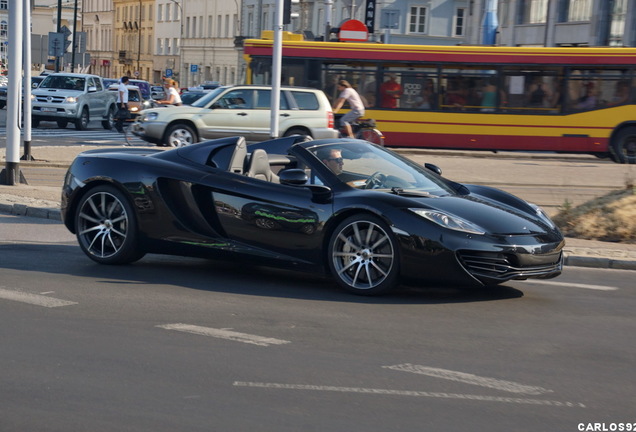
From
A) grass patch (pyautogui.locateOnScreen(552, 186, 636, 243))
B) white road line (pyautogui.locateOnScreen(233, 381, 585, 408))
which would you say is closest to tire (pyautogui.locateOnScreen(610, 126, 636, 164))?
grass patch (pyautogui.locateOnScreen(552, 186, 636, 243))

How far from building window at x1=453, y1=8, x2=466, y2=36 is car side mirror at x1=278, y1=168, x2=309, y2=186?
64556 millimetres

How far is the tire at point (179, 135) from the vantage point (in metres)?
23.8

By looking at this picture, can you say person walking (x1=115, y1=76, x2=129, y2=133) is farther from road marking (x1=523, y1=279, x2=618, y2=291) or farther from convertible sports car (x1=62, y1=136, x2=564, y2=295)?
road marking (x1=523, y1=279, x2=618, y2=291)

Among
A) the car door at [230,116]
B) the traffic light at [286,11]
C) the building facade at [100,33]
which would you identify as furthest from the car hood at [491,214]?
the building facade at [100,33]

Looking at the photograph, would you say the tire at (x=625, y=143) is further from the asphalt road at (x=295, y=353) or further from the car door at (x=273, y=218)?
the car door at (x=273, y=218)

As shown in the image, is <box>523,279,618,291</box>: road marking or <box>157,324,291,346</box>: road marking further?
<box>523,279,618,291</box>: road marking

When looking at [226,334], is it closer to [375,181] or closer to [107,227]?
[375,181]

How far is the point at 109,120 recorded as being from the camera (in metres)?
37.3

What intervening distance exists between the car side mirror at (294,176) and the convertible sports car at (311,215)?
1 centimetres

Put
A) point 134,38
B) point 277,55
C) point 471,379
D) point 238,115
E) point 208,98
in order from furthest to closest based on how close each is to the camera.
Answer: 1. point 134,38
2. point 208,98
3. point 238,115
4. point 277,55
5. point 471,379

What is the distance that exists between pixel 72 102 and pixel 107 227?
87.7ft

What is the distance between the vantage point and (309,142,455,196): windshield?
28.1ft

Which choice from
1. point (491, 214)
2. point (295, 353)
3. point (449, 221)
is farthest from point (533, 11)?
point (295, 353)

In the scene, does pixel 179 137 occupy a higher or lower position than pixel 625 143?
lower
